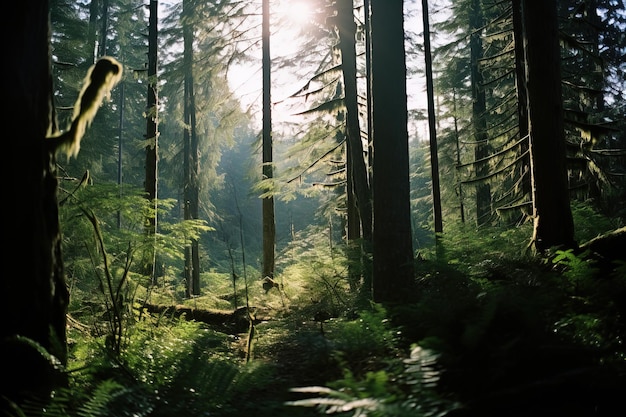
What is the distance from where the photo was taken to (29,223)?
2.78 metres

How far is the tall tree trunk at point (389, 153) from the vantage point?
21.1 feet

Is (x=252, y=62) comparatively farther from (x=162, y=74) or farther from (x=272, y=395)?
(x=272, y=395)

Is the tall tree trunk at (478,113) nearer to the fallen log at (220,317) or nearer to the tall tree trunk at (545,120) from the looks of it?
the tall tree trunk at (545,120)

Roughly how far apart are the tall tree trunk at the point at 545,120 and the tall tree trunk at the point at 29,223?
20.4 feet

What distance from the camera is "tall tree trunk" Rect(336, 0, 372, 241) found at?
1095 centimetres

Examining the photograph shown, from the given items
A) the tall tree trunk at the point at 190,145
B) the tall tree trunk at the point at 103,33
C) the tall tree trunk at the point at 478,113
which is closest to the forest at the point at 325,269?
the tall tree trunk at the point at 478,113

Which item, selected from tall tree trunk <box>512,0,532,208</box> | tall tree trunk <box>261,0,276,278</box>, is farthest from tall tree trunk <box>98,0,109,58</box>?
tall tree trunk <box>512,0,532,208</box>

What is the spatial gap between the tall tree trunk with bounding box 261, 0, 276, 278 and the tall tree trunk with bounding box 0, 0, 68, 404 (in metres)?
10.1

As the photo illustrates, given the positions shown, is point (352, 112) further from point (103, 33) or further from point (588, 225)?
point (103, 33)

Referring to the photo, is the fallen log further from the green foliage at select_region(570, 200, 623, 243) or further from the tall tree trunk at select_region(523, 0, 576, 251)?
the green foliage at select_region(570, 200, 623, 243)

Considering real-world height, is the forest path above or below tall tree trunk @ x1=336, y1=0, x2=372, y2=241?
below

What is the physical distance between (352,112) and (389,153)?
206 inches

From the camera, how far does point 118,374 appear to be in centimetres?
321

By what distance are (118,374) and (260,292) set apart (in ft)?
28.6
